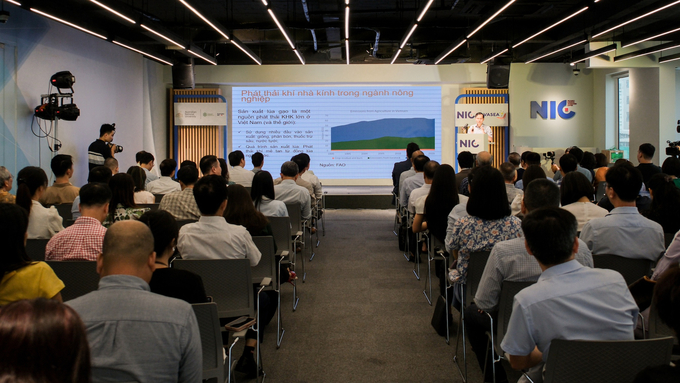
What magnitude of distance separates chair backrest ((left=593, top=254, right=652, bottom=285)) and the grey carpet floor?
3.33 ft

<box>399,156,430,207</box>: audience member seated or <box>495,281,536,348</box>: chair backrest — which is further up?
<box>399,156,430,207</box>: audience member seated

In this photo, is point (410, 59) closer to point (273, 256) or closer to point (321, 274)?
point (321, 274)

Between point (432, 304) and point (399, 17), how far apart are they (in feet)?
26.9

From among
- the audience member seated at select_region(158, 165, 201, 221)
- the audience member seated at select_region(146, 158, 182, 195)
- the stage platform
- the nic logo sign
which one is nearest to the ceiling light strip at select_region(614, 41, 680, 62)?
the nic logo sign

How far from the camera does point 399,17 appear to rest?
11.3 m

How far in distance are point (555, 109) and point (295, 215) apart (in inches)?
355

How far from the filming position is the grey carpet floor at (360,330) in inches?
129

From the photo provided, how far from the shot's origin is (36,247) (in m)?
3.36

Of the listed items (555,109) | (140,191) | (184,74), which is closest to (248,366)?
(140,191)

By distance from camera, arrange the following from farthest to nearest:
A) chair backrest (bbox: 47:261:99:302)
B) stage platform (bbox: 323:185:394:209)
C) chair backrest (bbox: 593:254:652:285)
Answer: stage platform (bbox: 323:185:394:209), chair backrest (bbox: 593:254:652:285), chair backrest (bbox: 47:261:99:302)

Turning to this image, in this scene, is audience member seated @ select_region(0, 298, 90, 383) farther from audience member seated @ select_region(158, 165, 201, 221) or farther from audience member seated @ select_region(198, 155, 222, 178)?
audience member seated @ select_region(198, 155, 222, 178)

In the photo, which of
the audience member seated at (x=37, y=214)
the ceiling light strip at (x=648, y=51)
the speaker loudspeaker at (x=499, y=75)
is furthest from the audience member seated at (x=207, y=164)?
the ceiling light strip at (x=648, y=51)

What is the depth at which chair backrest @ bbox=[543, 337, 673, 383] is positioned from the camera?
1638 millimetres

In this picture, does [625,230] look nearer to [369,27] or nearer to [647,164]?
[647,164]
